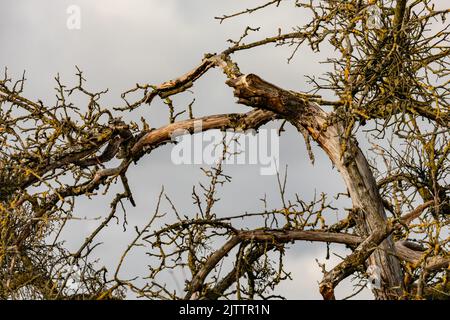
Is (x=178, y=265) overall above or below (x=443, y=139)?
below

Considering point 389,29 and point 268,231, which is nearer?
point 389,29

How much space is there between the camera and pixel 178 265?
7660mm

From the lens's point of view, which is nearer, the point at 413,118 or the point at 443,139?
the point at 413,118

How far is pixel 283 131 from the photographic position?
830cm
